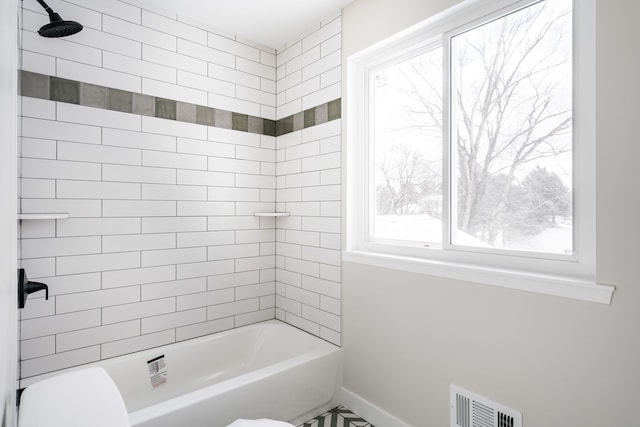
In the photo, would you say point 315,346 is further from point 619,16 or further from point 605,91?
point 619,16

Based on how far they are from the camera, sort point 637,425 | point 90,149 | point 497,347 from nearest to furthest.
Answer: point 637,425
point 497,347
point 90,149

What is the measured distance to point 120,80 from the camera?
6.77ft

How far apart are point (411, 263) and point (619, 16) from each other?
1226mm

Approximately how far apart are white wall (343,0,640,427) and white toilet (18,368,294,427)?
1.37m

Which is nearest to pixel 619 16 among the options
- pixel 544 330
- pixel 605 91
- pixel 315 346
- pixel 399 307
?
pixel 605 91

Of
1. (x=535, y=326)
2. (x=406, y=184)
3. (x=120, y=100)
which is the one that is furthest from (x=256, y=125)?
(x=535, y=326)

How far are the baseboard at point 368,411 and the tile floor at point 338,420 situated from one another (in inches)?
1.2

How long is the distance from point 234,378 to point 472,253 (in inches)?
55.8

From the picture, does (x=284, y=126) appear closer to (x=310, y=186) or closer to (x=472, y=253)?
(x=310, y=186)

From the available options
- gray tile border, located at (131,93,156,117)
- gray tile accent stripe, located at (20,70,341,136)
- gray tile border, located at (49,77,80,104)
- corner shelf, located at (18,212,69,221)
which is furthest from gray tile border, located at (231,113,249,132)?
corner shelf, located at (18,212,69,221)

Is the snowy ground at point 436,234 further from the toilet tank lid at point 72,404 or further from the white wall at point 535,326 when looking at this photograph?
the toilet tank lid at point 72,404

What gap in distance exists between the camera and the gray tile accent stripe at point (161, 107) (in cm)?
184

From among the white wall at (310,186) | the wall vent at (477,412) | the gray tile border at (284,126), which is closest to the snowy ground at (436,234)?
the white wall at (310,186)

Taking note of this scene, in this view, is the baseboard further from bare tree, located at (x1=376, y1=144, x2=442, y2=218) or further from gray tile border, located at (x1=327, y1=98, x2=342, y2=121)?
gray tile border, located at (x1=327, y1=98, x2=342, y2=121)
